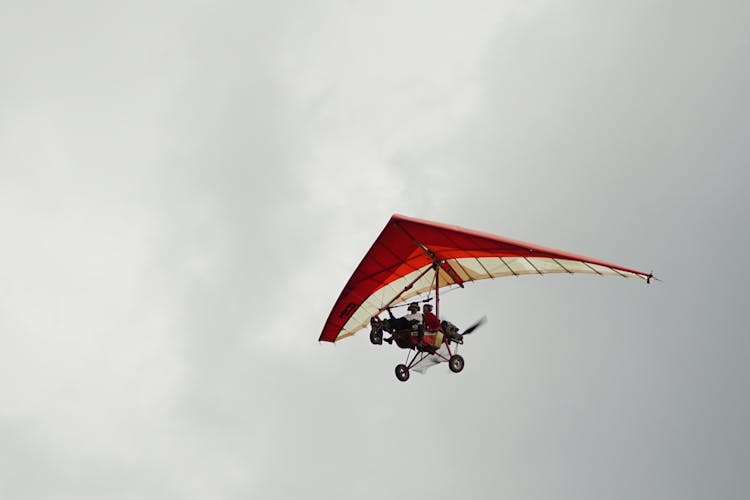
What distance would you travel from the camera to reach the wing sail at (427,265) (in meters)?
28.3

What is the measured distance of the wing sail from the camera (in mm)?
28328

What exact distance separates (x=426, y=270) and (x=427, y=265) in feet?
2.72

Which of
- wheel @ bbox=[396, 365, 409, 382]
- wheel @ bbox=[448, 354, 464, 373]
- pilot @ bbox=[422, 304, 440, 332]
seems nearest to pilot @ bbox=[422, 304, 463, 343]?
pilot @ bbox=[422, 304, 440, 332]

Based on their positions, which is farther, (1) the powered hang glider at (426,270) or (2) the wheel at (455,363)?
(2) the wheel at (455,363)

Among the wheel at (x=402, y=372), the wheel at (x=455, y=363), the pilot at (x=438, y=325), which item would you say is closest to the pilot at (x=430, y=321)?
the pilot at (x=438, y=325)

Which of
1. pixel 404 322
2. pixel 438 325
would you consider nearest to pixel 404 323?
pixel 404 322

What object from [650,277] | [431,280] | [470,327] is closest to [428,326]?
[470,327]

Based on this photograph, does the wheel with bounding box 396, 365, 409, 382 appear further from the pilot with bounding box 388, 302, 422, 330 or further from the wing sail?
the wing sail

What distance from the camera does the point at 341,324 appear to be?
3438 cm

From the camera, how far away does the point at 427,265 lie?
108 ft

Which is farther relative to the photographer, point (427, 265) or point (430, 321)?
point (427, 265)

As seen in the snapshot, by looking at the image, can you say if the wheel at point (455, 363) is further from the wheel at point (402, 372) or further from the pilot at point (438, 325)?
the wheel at point (402, 372)

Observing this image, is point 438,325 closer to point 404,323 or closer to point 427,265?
point 404,323

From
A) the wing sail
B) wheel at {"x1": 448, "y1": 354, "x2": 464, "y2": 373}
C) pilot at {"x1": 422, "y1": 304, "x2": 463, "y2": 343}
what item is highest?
the wing sail
